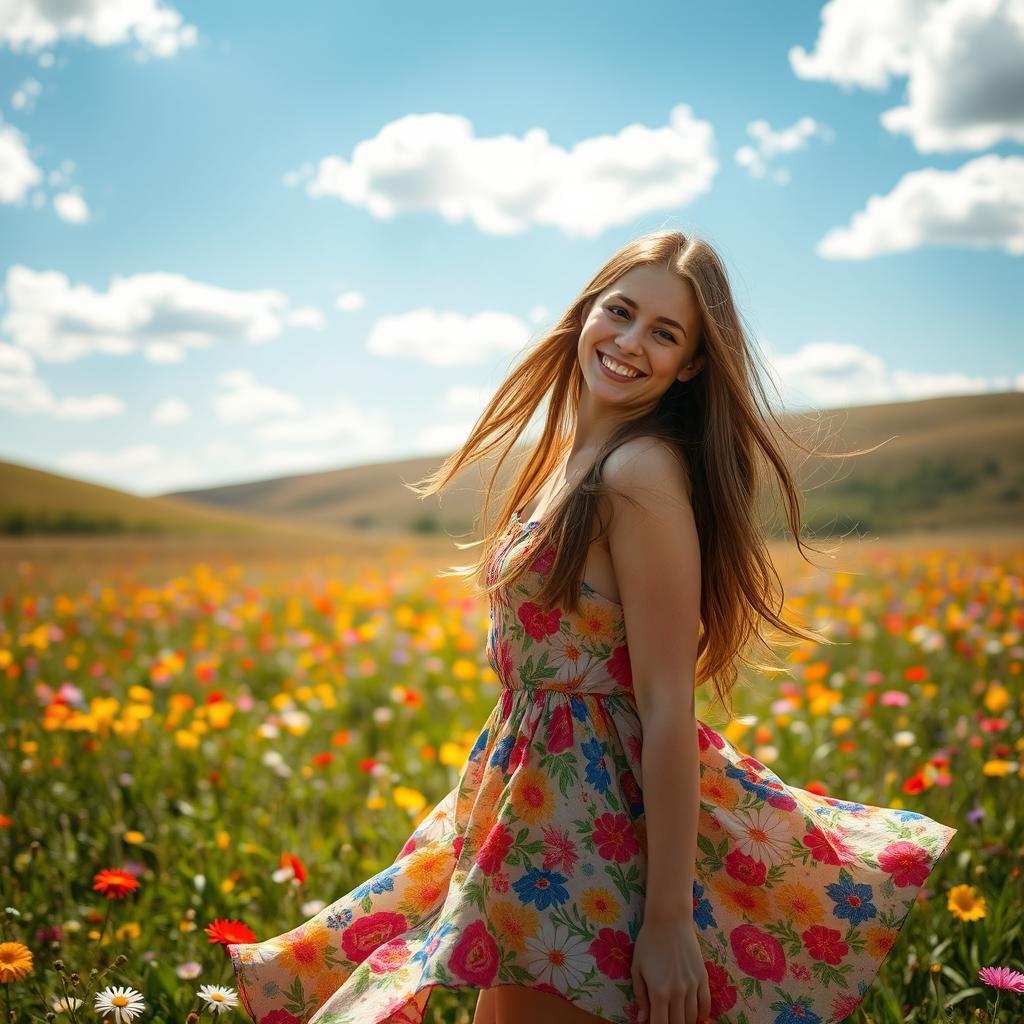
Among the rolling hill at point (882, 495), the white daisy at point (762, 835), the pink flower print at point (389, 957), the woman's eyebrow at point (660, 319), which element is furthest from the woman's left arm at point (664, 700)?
the rolling hill at point (882, 495)

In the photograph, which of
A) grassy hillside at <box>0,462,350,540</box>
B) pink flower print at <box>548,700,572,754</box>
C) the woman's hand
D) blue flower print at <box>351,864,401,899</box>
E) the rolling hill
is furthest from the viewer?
grassy hillside at <box>0,462,350,540</box>

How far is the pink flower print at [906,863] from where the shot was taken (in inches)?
71.5

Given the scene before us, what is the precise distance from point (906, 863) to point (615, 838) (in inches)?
25.3

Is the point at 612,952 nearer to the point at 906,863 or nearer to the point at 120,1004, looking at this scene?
the point at 906,863

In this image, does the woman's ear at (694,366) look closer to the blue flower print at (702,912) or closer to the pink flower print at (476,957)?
the blue flower print at (702,912)

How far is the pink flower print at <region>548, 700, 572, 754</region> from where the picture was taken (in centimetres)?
175

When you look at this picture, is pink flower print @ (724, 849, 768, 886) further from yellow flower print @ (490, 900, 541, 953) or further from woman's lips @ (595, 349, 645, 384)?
woman's lips @ (595, 349, 645, 384)

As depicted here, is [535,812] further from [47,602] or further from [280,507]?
[280,507]

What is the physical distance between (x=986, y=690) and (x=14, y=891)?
4.28 m

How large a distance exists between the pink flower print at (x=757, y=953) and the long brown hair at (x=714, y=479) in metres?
0.52

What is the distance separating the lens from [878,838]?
1.90 metres

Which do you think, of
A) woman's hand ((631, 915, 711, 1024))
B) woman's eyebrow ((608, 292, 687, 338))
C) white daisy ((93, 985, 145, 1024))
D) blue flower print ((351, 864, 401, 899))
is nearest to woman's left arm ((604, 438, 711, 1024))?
woman's hand ((631, 915, 711, 1024))

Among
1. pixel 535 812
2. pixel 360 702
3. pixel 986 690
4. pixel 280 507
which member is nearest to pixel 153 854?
pixel 360 702

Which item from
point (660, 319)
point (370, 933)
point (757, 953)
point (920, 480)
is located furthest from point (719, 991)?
point (920, 480)
